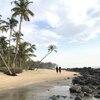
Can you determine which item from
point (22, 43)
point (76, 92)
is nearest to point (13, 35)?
point (22, 43)

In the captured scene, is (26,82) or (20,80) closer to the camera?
(26,82)

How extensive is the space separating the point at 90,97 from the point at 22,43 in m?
46.1

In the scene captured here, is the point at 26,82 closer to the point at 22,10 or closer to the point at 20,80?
the point at 20,80

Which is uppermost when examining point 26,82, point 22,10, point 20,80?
point 22,10

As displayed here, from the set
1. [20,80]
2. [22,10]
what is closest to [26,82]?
[20,80]

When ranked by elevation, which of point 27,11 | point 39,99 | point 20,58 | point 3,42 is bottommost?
point 39,99

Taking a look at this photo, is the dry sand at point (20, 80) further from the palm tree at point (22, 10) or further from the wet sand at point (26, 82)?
the palm tree at point (22, 10)

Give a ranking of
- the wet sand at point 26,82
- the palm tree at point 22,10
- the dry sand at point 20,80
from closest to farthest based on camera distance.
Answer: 1. the wet sand at point 26,82
2. the dry sand at point 20,80
3. the palm tree at point 22,10

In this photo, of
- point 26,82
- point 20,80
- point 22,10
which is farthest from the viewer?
point 22,10

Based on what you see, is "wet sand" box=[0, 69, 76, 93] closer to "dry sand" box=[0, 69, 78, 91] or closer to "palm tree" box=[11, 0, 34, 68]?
"dry sand" box=[0, 69, 78, 91]

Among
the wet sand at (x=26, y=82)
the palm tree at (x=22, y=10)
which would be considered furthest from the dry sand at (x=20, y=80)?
the palm tree at (x=22, y=10)

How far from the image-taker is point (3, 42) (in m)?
74.2

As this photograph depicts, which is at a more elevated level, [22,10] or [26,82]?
[22,10]

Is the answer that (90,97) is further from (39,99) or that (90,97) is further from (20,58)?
(20,58)
